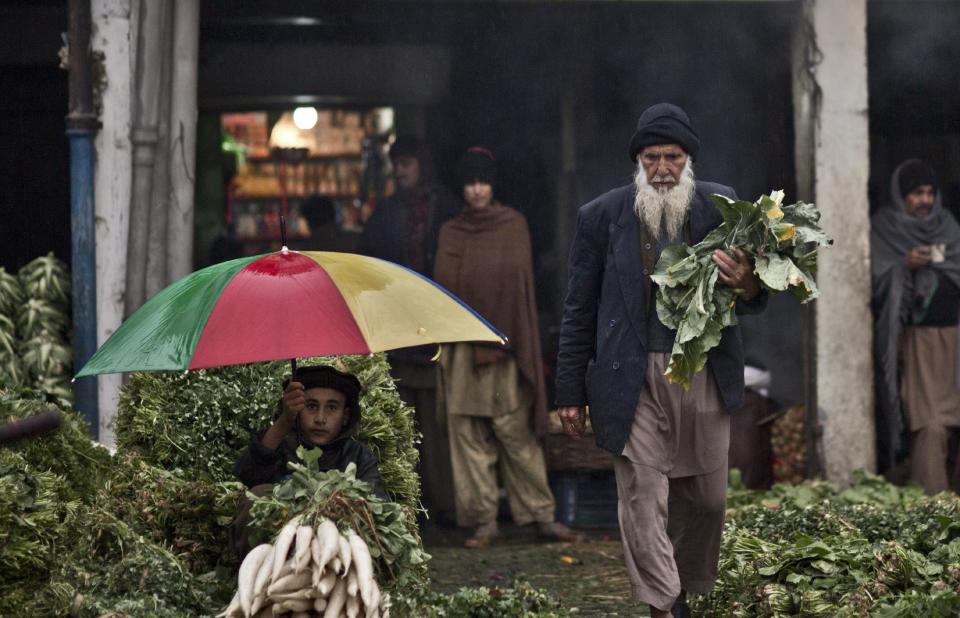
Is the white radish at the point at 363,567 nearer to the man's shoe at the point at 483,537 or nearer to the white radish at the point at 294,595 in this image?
the white radish at the point at 294,595

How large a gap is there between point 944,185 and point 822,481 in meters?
3.93

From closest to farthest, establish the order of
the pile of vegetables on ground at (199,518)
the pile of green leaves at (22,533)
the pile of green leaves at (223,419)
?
1. the pile of vegetables on ground at (199,518)
2. the pile of green leaves at (22,533)
3. the pile of green leaves at (223,419)

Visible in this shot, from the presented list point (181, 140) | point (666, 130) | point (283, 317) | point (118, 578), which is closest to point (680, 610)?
point (666, 130)

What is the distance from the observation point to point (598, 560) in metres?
9.18

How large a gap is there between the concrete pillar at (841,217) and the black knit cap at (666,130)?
3.51 meters

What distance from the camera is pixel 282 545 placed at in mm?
4934

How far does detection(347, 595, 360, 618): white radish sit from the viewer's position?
193 inches

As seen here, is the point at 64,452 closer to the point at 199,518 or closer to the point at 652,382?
the point at 199,518

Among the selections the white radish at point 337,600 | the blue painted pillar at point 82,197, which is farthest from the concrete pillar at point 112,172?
the white radish at point 337,600

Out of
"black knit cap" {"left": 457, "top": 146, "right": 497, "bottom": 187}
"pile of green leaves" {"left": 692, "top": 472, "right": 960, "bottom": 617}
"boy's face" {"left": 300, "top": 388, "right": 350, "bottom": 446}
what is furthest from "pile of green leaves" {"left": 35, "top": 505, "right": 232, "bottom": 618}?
"black knit cap" {"left": 457, "top": 146, "right": 497, "bottom": 187}

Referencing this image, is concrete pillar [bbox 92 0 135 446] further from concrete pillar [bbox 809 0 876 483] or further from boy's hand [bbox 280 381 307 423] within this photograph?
concrete pillar [bbox 809 0 876 483]

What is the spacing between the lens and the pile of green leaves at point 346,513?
508 centimetres

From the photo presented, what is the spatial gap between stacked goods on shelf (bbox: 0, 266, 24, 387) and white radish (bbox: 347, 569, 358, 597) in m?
4.35

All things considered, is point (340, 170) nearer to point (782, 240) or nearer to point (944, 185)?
point (944, 185)
